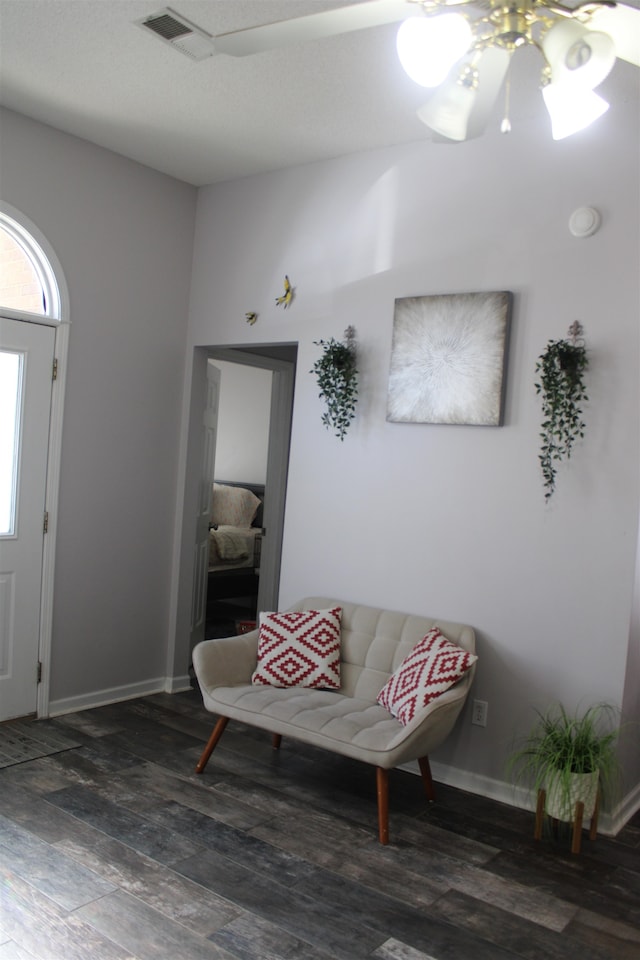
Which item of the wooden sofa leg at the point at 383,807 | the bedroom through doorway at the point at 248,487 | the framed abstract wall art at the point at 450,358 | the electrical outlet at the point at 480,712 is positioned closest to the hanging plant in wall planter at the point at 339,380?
the framed abstract wall art at the point at 450,358

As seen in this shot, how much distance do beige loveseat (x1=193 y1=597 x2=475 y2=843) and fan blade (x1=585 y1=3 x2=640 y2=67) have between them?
87.2 inches

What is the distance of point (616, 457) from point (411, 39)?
207cm

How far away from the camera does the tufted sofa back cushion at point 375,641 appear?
3654 mm

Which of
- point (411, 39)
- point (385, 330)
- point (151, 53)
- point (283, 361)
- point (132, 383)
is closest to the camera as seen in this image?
point (411, 39)

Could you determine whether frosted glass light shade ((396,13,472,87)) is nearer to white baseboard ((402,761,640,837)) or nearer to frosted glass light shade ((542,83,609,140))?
frosted glass light shade ((542,83,609,140))

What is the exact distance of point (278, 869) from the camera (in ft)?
9.12

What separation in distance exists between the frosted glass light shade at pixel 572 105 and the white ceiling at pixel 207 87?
140 cm

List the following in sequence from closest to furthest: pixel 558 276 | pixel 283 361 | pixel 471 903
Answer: pixel 471 903, pixel 558 276, pixel 283 361

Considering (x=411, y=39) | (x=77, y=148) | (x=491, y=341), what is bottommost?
(x=491, y=341)

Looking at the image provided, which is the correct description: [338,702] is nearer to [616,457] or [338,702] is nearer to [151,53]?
[616,457]

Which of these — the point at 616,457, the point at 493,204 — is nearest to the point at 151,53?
the point at 493,204

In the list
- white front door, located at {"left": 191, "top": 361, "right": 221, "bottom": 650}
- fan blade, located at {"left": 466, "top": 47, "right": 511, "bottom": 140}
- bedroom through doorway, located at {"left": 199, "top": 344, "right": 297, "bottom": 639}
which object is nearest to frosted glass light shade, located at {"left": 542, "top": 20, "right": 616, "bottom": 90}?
fan blade, located at {"left": 466, "top": 47, "right": 511, "bottom": 140}

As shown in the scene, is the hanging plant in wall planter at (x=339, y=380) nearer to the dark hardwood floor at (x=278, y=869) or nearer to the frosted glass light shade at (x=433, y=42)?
the dark hardwood floor at (x=278, y=869)

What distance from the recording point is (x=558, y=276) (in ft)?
11.2
